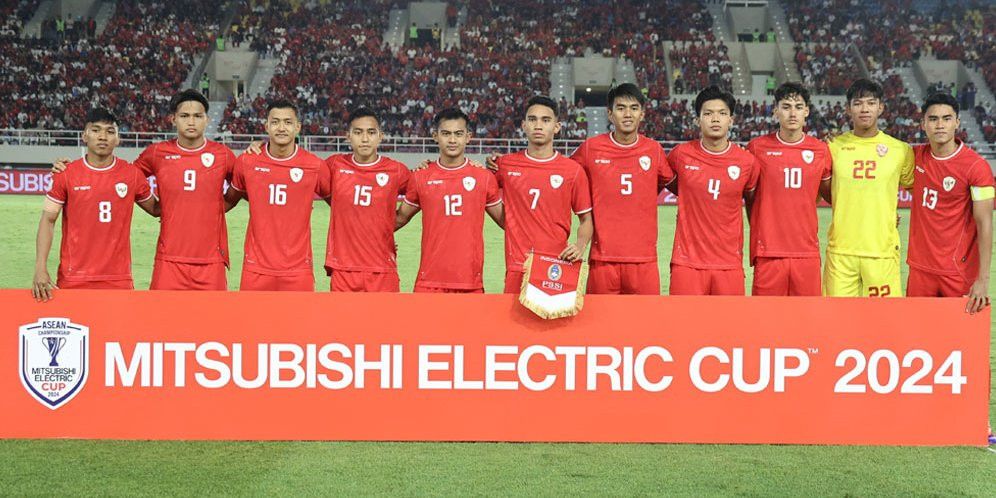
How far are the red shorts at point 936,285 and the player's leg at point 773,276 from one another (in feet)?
2.52

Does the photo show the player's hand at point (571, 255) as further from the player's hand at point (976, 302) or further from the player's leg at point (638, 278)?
the player's hand at point (976, 302)

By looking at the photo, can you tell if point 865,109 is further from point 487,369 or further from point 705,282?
point 487,369

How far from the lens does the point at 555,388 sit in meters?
5.84

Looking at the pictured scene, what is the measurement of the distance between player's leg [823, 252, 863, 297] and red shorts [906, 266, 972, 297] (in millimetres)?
328

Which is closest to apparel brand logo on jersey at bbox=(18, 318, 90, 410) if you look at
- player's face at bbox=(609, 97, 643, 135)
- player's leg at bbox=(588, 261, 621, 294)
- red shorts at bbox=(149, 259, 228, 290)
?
red shorts at bbox=(149, 259, 228, 290)

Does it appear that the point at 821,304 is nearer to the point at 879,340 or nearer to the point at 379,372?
the point at 879,340

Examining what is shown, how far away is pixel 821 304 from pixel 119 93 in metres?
34.6

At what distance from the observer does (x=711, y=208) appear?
262 inches

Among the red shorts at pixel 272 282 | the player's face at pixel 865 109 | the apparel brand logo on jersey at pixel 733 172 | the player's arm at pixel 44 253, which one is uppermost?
the player's face at pixel 865 109

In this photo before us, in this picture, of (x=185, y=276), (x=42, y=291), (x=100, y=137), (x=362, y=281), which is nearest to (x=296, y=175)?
(x=362, y=281)

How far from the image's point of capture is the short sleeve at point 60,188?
21.9 feet

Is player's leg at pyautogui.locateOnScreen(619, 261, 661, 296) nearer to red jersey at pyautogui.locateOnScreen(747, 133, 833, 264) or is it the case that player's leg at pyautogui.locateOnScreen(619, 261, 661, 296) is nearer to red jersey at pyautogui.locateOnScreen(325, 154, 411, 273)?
red jersey at pyautogui.locateOnScreen(747, 133, 833, 264)

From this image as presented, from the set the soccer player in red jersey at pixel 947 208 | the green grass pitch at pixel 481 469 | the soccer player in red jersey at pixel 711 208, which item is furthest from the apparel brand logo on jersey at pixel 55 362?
the soccer player in red jersey at pixel 947 208

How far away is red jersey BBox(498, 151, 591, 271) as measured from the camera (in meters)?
6.68
